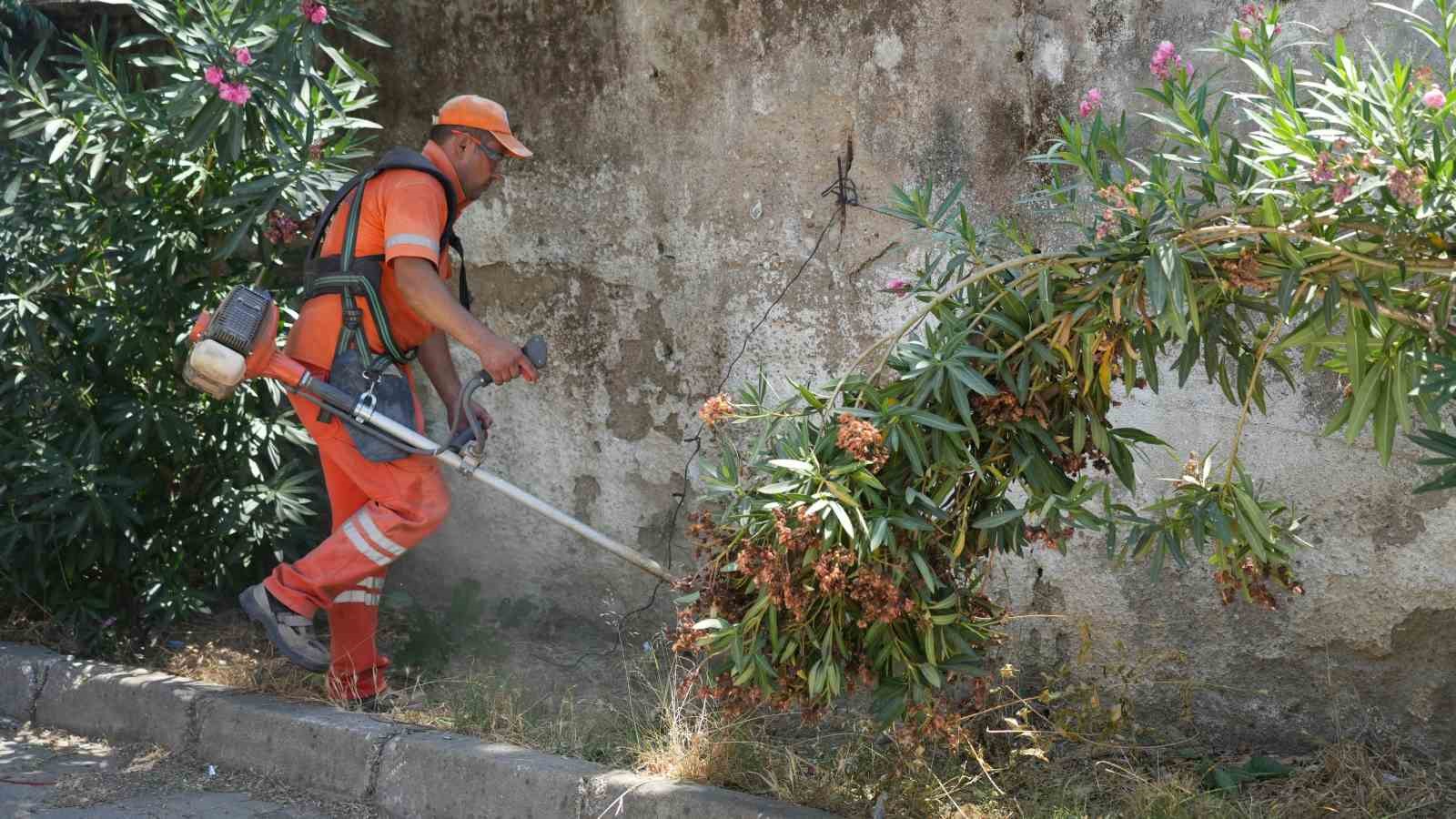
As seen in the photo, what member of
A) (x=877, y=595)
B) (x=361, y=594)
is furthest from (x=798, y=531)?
(x=361, y=594)

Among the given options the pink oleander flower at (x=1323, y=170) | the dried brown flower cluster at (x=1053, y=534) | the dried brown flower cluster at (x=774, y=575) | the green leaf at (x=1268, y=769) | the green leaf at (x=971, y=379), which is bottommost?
the green leaf at (x=1268, y=769)

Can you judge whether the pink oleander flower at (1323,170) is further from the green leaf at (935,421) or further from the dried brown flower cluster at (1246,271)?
the green leaf at (935,421)

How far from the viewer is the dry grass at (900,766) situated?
349cm

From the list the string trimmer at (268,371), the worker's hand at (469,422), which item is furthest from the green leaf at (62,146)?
the worker's hand at (469,422)

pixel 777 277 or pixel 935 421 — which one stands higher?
pixel 777 277

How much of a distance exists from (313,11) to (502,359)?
135 cm

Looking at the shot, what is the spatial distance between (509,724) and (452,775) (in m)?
0.25

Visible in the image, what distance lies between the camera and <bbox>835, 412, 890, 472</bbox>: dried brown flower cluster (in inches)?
118

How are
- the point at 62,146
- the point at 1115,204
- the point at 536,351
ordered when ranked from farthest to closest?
the point at 62,146 < the point at 536,351 < the point at 1115,204

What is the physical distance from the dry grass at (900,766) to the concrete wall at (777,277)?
271 millimetres

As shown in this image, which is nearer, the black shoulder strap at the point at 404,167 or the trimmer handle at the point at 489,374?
the trimmer handle at the point at 489,374

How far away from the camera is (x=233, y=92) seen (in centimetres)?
431

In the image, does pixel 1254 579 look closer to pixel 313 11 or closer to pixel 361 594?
pixel 361 594

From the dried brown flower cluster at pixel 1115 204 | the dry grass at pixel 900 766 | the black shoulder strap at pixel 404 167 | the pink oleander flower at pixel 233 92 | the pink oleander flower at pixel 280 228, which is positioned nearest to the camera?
the dried brown flower cluster at pixel 1115 204
